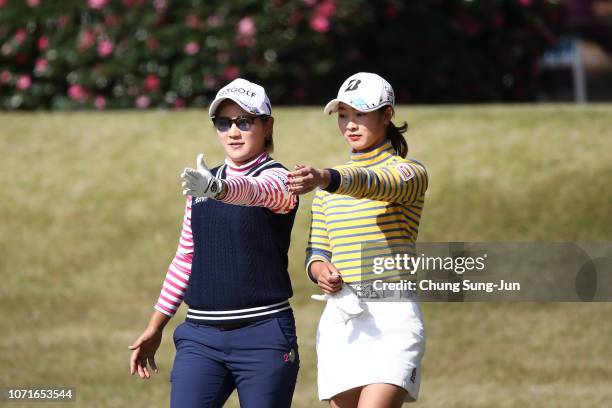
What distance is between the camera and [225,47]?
13406mm

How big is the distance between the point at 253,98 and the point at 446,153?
7425mm

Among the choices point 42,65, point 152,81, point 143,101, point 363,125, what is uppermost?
point 42,65

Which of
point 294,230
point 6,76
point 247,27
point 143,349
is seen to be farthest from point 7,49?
point 143,349

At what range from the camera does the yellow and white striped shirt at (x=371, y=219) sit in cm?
511

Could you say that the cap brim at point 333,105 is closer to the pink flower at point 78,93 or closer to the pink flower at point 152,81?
the pink flower at point 152,81

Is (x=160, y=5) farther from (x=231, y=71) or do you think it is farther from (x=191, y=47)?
(x=231, y=71)

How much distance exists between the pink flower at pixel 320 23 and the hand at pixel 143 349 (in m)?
8.37

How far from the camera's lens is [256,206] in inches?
202

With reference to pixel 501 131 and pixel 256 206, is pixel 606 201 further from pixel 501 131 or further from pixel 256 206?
pixel 256 206

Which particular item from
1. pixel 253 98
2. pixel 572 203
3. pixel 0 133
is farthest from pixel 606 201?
pixel 253 98

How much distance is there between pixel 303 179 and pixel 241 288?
824 mm

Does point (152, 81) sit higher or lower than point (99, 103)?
higher

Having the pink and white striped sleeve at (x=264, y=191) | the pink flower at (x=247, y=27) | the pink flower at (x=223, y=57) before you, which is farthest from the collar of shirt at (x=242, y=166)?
the pink flower at (x=223, y=57)

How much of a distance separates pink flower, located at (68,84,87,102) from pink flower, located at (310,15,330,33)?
284cm
